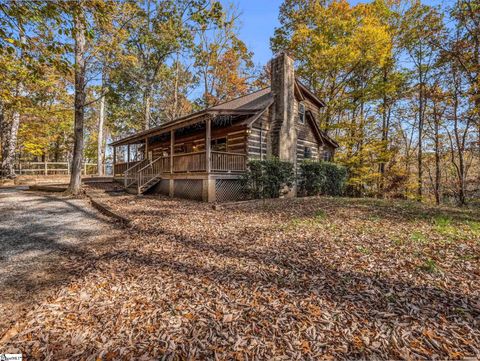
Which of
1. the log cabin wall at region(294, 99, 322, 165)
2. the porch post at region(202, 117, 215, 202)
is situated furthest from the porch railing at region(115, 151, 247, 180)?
the log cabin wall at region(294, 99, 322, 165)

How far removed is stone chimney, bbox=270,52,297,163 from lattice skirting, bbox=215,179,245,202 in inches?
131

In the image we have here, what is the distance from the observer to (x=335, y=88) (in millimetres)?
21359

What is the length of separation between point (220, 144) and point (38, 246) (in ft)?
35.9

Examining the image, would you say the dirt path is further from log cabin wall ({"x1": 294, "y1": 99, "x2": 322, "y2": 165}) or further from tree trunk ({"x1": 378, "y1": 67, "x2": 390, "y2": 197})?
tree trunk ({"x1": 378, "y1": 67, "x2": 390, "y2": 197})

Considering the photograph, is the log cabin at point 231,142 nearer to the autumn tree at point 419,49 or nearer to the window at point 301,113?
the window at point 301,113

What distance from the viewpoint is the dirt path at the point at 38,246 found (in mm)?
3561

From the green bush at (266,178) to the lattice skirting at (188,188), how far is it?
7.48ft

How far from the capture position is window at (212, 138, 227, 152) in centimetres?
1484

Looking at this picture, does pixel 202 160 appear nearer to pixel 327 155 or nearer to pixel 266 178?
pixel 266 178

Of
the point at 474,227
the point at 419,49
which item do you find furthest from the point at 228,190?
the point at 419,49

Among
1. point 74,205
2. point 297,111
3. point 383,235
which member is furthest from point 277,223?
point 297,111

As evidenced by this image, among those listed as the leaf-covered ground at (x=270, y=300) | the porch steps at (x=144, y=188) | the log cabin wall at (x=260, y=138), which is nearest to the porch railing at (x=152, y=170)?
the porch steps at (x=144, y=188)

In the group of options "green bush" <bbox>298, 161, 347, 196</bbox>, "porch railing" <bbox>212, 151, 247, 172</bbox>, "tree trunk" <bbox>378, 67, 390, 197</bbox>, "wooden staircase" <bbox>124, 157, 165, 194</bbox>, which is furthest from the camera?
"tree trunk" <bbox>378, 67, 390, 197</bbox>

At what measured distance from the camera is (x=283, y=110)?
1415 cm
